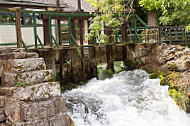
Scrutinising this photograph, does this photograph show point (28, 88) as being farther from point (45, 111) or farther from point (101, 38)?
point (101, 38)

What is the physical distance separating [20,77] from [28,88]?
1.54 feet

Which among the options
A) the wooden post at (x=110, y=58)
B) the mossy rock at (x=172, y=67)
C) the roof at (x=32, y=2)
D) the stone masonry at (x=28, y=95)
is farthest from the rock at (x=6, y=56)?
the mossy rock at (x=172, y=67)

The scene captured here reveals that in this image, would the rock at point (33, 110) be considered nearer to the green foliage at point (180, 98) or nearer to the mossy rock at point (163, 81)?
the green foliage at point (180, 98)

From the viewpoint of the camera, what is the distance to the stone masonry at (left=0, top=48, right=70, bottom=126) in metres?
7.03

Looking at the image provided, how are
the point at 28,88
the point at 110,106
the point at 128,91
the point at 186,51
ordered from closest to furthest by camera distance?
the point at 28,88 → the point at 110,106 → the point at 128,91 → the point at 186,51

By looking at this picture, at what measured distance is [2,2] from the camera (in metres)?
13.4

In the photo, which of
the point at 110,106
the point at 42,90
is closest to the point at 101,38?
the point at 110,106

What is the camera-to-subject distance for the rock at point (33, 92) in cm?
708

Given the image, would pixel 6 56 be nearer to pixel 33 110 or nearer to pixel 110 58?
pixel 33 110

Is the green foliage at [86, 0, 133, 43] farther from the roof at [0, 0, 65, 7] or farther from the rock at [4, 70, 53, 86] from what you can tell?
the rock at [4, 70, 53, 86]

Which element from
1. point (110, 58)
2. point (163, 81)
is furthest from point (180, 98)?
point (110, 58)

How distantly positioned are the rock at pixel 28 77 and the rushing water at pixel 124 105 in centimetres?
207

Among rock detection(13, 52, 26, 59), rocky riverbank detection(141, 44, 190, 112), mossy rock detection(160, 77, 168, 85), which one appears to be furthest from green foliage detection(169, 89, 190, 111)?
rock detection(13, 52, 26, 59)

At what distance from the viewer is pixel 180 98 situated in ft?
33.1
